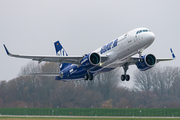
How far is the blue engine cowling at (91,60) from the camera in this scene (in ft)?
133

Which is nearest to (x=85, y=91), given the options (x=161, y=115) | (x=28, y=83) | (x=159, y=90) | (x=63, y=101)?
(x=63, y=101)

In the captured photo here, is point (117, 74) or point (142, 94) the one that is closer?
point (117, 74)

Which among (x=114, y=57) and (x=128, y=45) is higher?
(x=128, y=45)

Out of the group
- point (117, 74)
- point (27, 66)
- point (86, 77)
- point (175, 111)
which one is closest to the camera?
point (86, 77)

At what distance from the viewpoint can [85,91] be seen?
6688cm

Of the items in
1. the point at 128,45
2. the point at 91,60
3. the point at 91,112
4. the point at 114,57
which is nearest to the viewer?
the point at 128,45

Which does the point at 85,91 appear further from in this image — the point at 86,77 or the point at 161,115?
the point at 86,77

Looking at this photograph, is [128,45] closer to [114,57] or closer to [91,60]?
[114,57]

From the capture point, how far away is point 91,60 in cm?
4134

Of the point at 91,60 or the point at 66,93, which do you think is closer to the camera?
the point at 91,60

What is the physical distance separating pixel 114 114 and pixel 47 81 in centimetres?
1446

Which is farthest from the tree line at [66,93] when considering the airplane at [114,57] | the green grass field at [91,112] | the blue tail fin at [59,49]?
the airplane at [114,57]

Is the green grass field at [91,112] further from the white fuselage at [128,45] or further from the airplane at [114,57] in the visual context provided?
the white fuselage at [128,45]

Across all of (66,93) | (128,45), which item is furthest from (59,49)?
(128,45)
